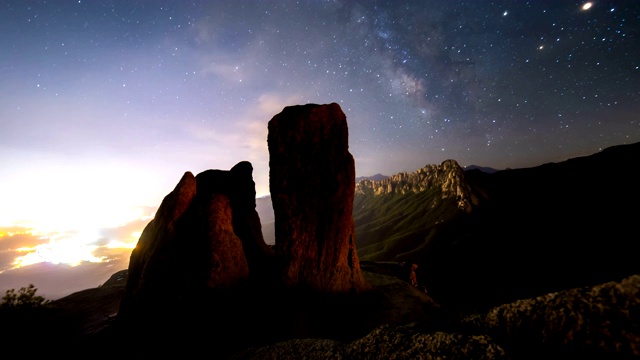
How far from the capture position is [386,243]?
19762cm

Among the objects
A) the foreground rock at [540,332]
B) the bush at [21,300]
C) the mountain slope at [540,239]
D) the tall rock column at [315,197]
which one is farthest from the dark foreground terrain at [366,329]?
the mountain slope at [540,239]

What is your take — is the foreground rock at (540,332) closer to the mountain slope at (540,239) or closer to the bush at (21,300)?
the bush at (21,300)

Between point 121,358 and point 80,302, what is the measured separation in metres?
24.9

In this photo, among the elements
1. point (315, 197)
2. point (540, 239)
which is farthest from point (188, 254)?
point (540, 239)

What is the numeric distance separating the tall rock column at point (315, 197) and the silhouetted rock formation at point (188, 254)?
4415 millimetres

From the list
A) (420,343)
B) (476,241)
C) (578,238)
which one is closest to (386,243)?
(476,241)

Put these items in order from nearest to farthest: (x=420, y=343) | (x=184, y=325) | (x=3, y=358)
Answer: (x=420, y=343), (x=184, y=325), (x=3, y=358)

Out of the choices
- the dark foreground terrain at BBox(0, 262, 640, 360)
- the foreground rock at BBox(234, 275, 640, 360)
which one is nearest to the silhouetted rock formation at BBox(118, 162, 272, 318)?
the dark foreground terrain at BBox(0, 262, 640, 360)

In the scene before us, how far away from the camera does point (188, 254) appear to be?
21.0 metres

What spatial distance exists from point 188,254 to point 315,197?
11.5 m

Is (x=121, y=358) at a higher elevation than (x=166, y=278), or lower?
lower

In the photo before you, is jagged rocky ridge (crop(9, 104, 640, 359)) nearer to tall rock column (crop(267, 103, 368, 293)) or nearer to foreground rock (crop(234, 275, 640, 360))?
foreground rock (crop(234, 275, 640, 360))

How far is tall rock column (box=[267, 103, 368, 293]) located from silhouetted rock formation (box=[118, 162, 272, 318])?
442cm

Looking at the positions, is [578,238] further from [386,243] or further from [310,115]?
[310,115]
